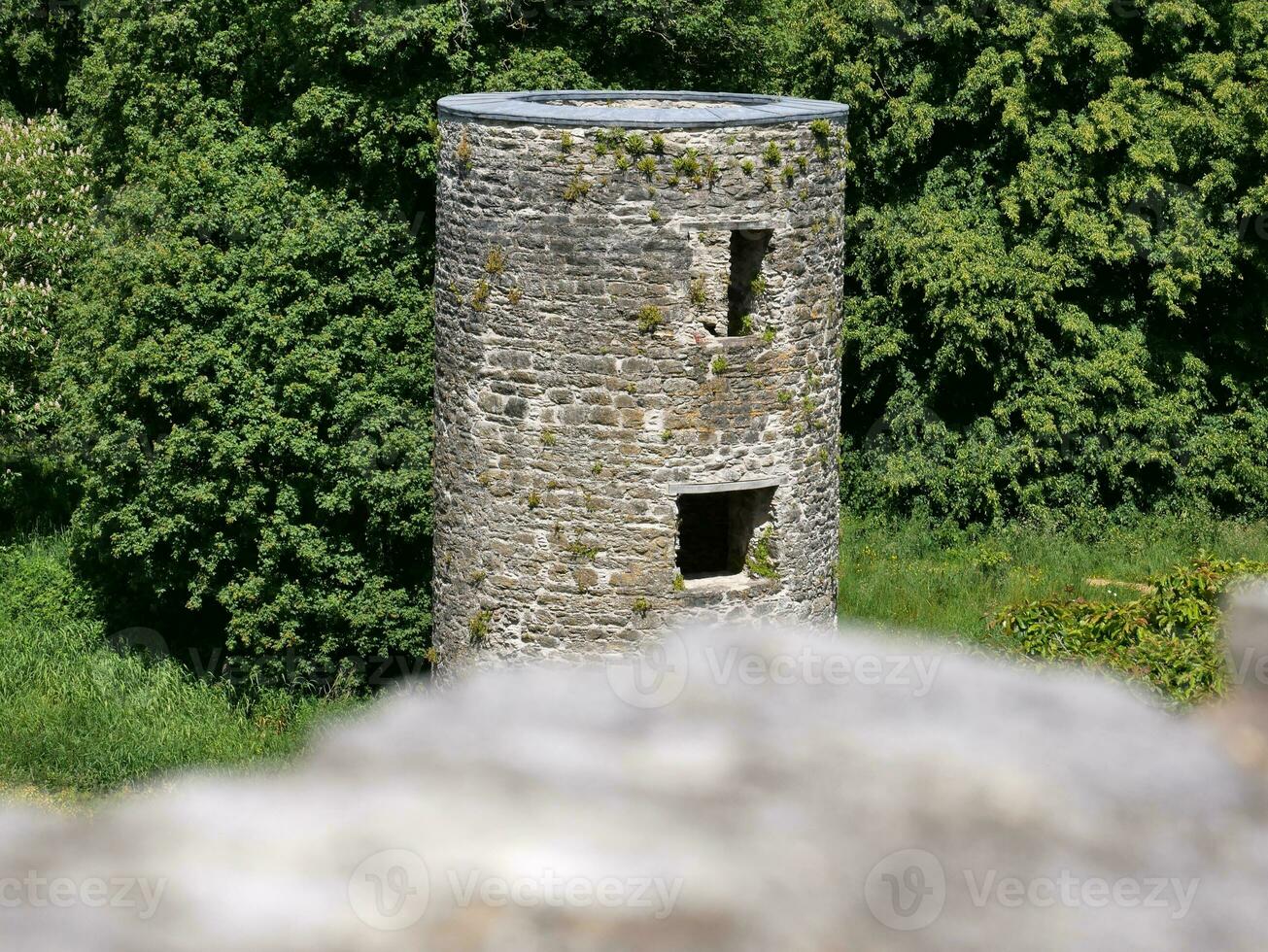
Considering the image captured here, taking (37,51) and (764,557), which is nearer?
(764,557)

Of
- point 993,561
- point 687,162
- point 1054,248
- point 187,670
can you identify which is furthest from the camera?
point 1054,248

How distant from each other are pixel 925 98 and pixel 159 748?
36.3ft

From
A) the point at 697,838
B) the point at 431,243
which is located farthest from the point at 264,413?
the point at 697,838

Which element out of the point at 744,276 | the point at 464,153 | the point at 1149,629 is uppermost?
the point at 464,153

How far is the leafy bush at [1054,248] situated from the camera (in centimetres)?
1716

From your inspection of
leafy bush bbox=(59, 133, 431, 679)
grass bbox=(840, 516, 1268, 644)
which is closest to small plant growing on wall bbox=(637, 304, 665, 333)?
leafy bush bbox=(59, 133, 431, 679)

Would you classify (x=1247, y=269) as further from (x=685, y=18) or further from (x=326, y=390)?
(x=326, y=390)

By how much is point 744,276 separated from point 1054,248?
8070mm

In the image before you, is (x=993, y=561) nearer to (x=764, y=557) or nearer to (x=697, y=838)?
(x=764, y=557)

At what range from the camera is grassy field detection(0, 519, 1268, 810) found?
44.1ft

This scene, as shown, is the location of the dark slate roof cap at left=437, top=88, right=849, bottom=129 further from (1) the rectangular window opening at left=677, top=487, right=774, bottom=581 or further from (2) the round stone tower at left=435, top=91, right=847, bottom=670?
(1) the rectangular window opening at left=677, top=487, right=774, bottom=581

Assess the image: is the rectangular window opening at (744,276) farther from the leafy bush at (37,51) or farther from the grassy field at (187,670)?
the leafy bush at (37,51)

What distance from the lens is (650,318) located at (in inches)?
402

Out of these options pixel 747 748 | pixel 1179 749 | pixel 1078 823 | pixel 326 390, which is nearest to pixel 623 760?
pixel 747 748
